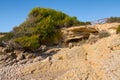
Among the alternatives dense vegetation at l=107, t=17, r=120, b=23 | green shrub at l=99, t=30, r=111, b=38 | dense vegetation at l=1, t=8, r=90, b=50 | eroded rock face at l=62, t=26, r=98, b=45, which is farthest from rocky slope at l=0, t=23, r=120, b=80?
dense vegetation at l=107, t=17, r=120, b=23

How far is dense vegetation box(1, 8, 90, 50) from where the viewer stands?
25.7 metres

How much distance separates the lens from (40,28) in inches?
1107

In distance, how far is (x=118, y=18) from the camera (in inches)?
1178

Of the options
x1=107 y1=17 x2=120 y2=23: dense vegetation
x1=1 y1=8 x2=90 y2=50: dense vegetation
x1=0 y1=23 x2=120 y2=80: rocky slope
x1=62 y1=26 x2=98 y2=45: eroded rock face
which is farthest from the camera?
x1=107 y1=17 x2=120 y2=23: dense vegetation

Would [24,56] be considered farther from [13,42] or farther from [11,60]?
[13,42]

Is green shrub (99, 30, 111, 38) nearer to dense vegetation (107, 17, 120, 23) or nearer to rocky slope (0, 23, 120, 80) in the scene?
dense vegetation (107, 17, 120, 23)

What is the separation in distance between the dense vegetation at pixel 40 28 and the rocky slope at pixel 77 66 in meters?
3.88

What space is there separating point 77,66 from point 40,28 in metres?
12.1

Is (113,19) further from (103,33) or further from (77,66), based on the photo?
(77,66)

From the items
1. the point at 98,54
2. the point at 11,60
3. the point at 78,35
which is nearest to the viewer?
the point at 98,54

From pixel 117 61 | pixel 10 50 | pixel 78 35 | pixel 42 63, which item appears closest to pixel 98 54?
pixel 117 61

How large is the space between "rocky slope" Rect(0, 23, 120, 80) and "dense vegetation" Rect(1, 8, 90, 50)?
12.7ft

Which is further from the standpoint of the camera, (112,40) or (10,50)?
(10,50)

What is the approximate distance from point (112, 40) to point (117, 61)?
361 cm
